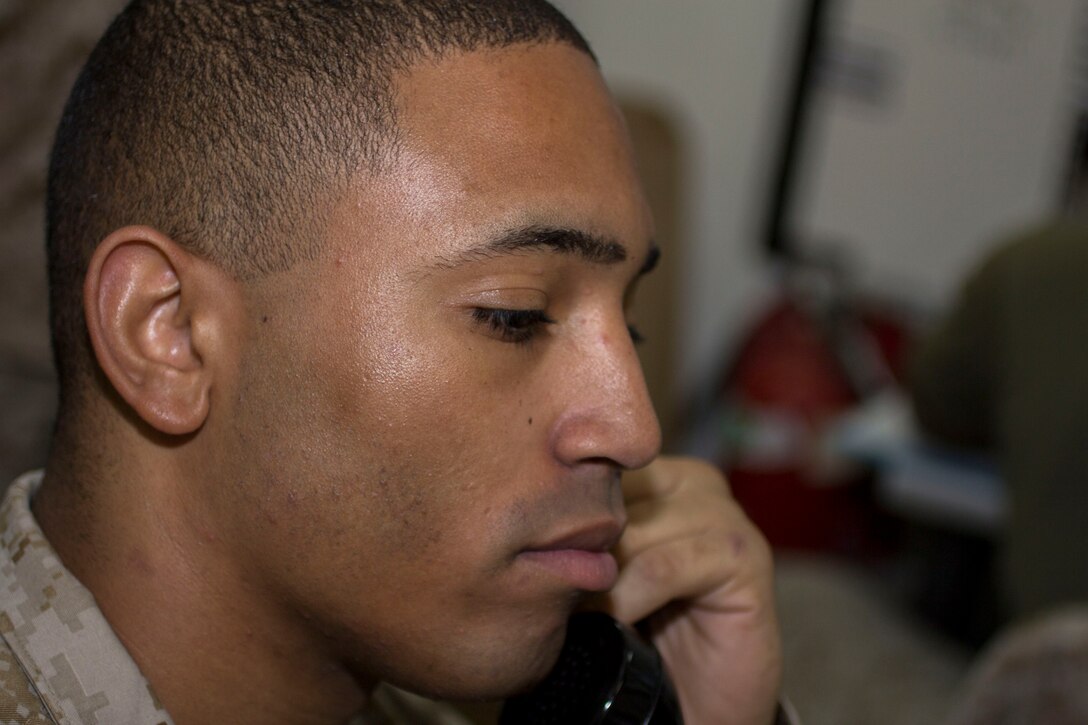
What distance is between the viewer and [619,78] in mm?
3865

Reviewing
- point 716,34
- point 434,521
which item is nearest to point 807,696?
point 434,521

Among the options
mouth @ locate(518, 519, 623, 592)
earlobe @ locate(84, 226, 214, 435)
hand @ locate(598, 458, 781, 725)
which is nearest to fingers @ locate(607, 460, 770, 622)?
hand @ locate(598, 458, 781, 725)

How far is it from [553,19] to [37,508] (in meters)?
0.72

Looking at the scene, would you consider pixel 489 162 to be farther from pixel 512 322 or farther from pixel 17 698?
pixel 17 698

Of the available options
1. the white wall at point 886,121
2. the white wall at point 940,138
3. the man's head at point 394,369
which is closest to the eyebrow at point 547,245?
the man's head at point 394,369

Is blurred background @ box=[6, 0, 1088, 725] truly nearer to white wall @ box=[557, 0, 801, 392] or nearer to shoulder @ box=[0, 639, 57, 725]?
white wall @ box=[557, 0, 801, 392]

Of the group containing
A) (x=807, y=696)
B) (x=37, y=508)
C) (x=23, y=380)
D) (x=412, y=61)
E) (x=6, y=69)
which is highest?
(x=412, y=61)

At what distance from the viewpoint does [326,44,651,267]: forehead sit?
0.98m

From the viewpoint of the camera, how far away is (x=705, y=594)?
130cm

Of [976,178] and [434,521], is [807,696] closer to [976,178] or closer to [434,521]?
[434,521]

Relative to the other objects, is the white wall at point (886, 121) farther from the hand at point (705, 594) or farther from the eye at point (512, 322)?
the eye at point (512, 322)

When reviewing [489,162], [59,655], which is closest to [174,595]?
[59,655]

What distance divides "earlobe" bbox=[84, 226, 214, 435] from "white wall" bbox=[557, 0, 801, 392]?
2778mm

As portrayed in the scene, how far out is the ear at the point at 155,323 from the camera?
100 centimetres
